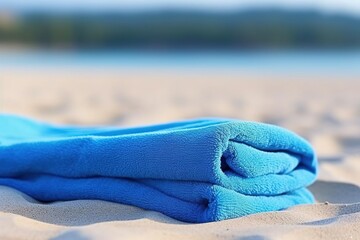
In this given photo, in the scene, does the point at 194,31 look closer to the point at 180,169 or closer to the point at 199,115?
the point at 199,115

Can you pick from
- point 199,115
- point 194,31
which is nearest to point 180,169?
point 199,115

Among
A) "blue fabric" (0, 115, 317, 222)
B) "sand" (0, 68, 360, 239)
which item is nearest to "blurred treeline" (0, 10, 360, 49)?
"sand" (0, 68, 360, 239)

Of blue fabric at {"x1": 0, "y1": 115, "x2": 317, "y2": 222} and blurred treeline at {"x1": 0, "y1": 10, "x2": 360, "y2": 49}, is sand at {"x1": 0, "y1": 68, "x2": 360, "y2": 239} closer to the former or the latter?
blue fabric at {"x1": 0, "y1": 115, "x2": 317, "y2": 222}

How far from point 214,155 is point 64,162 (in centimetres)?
36

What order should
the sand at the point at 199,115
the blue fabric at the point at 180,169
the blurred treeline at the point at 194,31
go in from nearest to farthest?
the sand at the point at 199,115 < the blue fabric at the point at 180,169 < the blurred treeline at the point at 194,31

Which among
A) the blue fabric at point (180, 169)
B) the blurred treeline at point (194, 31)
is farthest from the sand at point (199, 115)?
the blurred treeline at point (194, 31)

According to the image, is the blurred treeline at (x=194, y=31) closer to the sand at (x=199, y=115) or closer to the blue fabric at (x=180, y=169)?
the sand at (x=199, y=115)

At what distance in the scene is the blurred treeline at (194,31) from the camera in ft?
51.4

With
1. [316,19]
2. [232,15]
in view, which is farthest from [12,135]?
[232,15]

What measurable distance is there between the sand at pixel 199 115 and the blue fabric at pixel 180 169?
0.04 m

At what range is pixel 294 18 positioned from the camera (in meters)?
17.9

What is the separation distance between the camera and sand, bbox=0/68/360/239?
122 centimetres

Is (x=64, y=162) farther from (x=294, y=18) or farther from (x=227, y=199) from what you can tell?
(x=294, y=18)

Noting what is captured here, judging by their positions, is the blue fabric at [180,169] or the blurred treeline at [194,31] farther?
the blurred treeline at [194,31]
